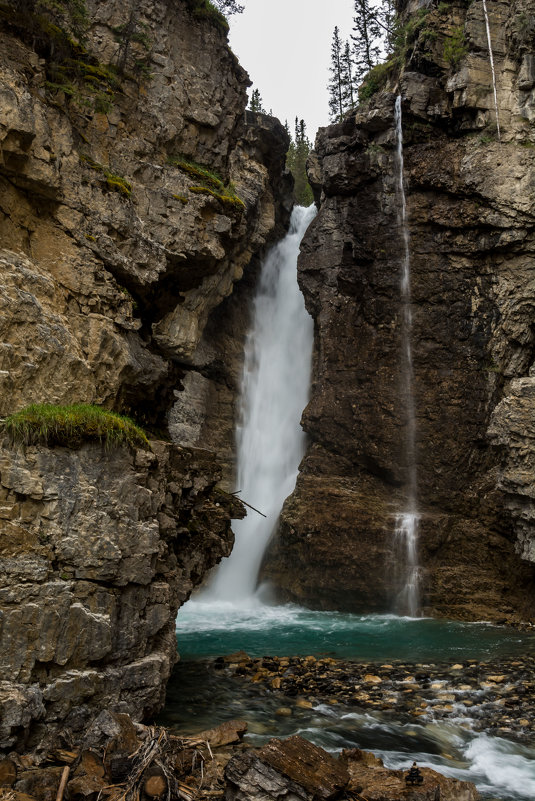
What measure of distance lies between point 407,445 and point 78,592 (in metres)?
18.3

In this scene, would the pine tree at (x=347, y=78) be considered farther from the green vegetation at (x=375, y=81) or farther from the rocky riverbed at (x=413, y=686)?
the rocky riverbed at (x=413, y=686)

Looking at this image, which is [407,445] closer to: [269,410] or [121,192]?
[269,410]

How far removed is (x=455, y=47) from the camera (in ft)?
81.4

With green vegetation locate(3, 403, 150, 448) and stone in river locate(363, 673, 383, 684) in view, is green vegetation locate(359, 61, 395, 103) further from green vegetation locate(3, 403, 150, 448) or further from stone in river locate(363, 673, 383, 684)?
stone in river locate(363, 673, 383, 684)

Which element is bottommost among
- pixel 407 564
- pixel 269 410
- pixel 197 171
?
pixel 407 564

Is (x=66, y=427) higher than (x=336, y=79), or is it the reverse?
(x=336, y=79)

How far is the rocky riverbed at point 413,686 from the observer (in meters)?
9.43

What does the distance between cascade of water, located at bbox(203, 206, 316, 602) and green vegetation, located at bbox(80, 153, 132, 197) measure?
17.4 m

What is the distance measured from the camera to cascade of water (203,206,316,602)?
24.7 metres

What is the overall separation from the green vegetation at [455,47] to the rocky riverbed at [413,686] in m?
24.1

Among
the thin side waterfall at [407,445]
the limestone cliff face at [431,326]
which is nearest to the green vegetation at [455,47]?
the limestone cliff face at [431,326]

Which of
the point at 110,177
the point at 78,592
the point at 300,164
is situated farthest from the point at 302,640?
the point at 300,164

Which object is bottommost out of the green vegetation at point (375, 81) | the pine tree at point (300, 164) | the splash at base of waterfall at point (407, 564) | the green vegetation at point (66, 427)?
the splash at base of waterfall at point (407, 564)

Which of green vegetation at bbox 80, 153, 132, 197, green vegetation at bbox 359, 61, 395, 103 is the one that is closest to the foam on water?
green vegetation at bbox 80, 153, 132, 197
